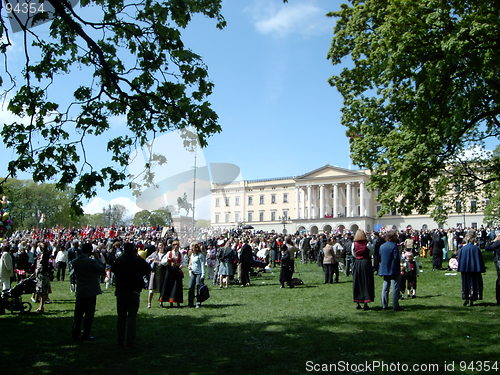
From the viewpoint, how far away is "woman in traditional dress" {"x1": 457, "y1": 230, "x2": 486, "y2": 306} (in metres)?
11.7

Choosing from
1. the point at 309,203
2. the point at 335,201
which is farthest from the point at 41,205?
the point at 335,201

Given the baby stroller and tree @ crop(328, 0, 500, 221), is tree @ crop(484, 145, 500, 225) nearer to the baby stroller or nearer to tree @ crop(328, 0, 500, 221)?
tree @ crop(328, 0, 500, 221)

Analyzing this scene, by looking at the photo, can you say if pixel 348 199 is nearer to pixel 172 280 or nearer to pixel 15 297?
pixel 172 280

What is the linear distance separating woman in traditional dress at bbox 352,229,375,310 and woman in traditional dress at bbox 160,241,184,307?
5103 mm

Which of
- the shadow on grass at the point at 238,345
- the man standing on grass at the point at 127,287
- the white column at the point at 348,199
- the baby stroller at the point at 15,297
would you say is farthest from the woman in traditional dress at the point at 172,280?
the white column at the point at 348,199

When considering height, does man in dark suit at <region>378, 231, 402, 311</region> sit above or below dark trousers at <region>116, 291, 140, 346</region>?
above

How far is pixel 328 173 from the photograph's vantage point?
331 feet

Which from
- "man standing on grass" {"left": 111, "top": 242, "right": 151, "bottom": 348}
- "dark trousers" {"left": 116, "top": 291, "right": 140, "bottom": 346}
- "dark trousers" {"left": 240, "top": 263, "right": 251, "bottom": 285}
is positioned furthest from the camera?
"dark trousers" {"left": 240, "top": 263, "right": 251, "bottom": 285}

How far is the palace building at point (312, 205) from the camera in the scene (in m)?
93.4

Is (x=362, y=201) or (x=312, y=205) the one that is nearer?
(x=362, y=201)

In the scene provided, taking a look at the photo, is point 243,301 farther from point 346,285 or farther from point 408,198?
point 408,198

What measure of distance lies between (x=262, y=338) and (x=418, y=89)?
11.8 m

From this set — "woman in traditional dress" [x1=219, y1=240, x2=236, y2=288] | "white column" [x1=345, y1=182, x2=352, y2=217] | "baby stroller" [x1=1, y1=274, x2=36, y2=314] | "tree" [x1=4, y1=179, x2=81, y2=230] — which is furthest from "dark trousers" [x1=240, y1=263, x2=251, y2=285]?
"tree" [x1=4, y1=179, x2=81, y2=230]

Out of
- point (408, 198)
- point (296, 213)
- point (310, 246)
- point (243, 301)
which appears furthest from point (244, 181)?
point (243, 301)
